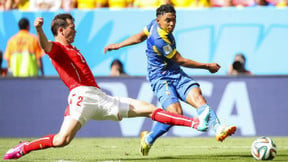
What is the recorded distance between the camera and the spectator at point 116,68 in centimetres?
1516

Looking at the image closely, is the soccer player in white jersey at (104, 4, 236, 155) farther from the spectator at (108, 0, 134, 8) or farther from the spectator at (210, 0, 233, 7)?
the spectator at (108, 0, 134, 8)

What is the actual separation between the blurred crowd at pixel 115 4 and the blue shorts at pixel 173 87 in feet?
19.3

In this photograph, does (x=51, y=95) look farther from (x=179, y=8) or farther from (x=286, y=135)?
(x=286, y=135)

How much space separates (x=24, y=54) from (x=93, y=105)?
7324 millimetres

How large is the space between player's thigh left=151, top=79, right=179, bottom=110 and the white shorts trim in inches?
45.9

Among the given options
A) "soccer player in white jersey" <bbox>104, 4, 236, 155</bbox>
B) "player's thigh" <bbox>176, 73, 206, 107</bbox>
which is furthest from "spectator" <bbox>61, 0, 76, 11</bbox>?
"player's thigh" <bbox>176, 73, 206, 107</bbox>

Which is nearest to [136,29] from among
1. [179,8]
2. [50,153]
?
[179,8]

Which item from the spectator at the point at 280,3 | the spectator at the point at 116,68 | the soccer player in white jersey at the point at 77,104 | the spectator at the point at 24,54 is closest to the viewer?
the soccer player in white jersey at the point at 77,104

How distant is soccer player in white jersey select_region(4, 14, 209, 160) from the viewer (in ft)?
28.0

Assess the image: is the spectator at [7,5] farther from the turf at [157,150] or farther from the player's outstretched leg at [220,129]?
the player's outstretched leg at [220,129]

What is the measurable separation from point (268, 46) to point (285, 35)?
43 cm

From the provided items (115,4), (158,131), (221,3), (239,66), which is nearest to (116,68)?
(115,4)

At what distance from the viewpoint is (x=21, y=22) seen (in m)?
15.2

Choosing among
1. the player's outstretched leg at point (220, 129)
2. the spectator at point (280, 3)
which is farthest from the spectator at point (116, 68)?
the player's outstretched leg at point (220, 129)
